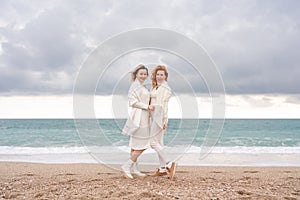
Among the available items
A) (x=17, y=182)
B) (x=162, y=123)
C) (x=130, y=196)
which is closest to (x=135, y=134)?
(x=162, y=123)

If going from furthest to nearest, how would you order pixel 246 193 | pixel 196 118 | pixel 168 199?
pixel 196 118 < pixel 246 193 < pixel 168 199

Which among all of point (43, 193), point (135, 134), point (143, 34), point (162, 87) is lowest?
point (43, 193)

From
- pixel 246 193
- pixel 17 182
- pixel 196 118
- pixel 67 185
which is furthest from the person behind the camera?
pixel 196 118

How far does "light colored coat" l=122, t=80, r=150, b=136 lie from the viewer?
16.0 ft

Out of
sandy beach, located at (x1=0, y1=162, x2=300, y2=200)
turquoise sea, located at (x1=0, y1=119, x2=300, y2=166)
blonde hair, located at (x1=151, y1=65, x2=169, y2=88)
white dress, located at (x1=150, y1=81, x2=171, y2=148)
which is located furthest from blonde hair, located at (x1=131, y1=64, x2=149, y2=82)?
sandy beach, located at (x1=0, y1=162, x2=300, y2=200)

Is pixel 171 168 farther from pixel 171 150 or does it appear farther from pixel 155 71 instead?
pixel 171 150

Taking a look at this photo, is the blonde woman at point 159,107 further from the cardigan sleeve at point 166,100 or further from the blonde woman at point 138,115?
the blonde woman at point 138,115

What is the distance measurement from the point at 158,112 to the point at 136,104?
404 millimetres

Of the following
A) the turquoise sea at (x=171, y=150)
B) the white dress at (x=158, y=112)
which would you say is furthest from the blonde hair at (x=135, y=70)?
the turquoise sea at (x=171, y=150)

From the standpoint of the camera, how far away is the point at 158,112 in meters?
4.93

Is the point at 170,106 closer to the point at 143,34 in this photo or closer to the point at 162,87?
the point at 162,87

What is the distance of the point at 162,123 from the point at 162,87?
0.61 metres

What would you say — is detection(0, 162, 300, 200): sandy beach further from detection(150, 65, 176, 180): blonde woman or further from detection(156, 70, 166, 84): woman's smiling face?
detection(156, 70, 166, 84): woman's smiling face

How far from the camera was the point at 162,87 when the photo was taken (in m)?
5.01
